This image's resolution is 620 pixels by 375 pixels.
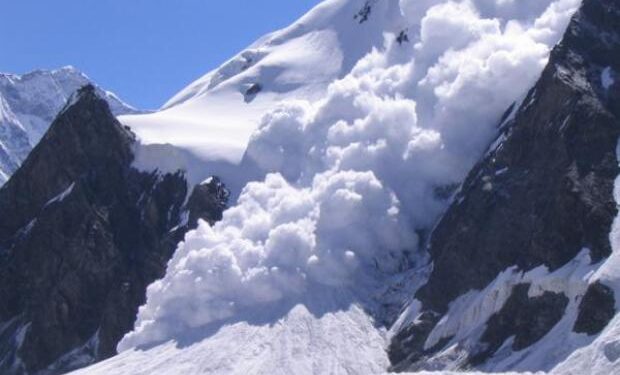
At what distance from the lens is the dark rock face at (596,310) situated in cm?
10569

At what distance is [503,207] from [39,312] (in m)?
58.6

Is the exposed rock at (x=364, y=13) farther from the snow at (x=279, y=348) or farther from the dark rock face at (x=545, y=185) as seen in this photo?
the snow at (x=279, y=348)

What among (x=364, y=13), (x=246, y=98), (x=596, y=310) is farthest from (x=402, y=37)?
(x=596, y=310)

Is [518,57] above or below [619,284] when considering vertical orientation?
above

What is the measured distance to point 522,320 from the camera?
114 m

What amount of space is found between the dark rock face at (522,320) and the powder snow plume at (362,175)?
75.9 ft

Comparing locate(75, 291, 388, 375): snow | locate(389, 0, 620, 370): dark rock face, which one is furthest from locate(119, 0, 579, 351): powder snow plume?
locate(389, 0, 620, 370): dark rock face

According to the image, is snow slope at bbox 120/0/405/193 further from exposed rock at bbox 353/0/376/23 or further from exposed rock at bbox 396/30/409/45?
exposed rock at bbox 396/30/409/45

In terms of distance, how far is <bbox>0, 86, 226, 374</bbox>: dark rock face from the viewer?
15925cm

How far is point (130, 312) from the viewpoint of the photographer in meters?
157

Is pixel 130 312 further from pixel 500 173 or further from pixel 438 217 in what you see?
pixel 500 173

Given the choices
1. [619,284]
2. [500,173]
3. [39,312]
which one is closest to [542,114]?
[500,173]

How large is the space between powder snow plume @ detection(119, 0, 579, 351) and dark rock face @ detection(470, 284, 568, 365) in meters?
23.1

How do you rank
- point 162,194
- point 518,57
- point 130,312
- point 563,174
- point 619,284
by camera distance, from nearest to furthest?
point 619,284, point 563,174, point 518,57, point 130,312, point 162,194
